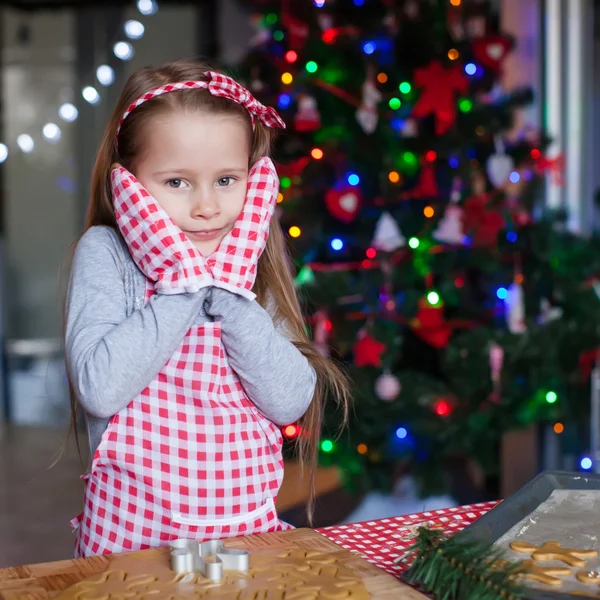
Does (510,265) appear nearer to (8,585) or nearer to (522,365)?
(522,365)

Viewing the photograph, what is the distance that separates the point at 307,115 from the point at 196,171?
7.17 feet

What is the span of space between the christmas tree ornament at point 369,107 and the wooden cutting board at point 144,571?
8.29ft

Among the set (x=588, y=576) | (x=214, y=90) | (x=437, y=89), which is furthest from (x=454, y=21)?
(x=588, y=576)

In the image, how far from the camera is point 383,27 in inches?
128

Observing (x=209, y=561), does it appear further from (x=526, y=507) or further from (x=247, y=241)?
(x=247, y=241)

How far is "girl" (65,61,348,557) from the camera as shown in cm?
109

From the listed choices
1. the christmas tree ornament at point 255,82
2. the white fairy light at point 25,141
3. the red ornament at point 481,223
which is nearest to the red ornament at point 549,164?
the red ornament at point 481,223

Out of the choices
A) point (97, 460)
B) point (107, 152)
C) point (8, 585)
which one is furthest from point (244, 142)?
point (8, 585)

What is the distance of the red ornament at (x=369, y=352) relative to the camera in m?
3.17

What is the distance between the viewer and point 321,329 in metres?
3.26

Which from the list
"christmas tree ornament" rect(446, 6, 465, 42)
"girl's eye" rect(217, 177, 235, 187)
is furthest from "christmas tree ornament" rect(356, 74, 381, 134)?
"girl's eye" rect(217, 177, 235, 187)

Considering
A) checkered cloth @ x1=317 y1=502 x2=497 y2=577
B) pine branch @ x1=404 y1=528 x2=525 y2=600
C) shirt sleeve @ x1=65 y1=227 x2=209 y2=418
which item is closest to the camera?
pine branch @ x1=404 y1=528 x2=525 y2=600

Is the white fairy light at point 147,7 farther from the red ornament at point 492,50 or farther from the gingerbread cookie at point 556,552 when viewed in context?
the gingerbread cookie at point 556,552

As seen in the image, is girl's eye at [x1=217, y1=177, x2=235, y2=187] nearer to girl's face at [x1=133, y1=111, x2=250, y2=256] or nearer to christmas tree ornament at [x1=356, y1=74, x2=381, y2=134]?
girl's face at [x1=133, y1=111, x2=250, y2=256]
